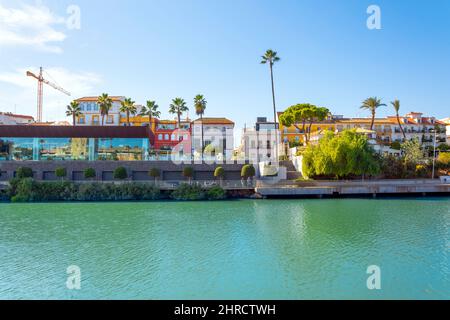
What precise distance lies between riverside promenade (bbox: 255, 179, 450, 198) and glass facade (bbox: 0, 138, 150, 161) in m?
18.5

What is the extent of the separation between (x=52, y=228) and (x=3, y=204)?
1627 centimetres

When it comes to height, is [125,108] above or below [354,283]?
above

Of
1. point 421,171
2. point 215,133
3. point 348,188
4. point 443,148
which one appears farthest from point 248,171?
point 443,148

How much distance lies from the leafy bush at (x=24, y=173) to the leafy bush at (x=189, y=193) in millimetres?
18419

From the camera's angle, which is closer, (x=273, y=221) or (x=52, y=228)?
(x=52, y=228)

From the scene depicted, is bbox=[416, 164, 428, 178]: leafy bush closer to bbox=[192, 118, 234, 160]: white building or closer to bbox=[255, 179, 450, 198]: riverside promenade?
bbox=[255, 179, 450, 198]: riverside promenade

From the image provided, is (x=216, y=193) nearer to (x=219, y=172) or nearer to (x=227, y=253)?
(x=219, y=172)

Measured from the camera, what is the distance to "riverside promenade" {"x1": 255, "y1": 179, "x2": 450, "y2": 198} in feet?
115

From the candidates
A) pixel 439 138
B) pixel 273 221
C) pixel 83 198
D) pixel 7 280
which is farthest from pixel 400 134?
pixel 7 280

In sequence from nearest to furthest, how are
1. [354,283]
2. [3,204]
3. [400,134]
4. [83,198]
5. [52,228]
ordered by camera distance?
[354,283]
[52,228]
[3,204]
[83,198]
[400,134]

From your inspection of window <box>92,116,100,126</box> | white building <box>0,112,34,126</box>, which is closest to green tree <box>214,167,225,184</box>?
window <box>92,116,100,126</box>

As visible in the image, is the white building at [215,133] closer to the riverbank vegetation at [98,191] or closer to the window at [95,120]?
the window at [95,120]

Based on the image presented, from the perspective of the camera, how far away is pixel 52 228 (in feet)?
70.0

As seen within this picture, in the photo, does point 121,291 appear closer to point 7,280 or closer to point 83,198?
point 7,280
